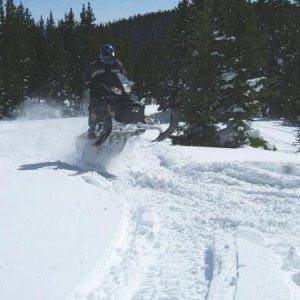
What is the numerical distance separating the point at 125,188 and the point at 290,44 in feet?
102

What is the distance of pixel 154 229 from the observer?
18.7 ft

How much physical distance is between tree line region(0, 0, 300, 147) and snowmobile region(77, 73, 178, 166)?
9.07m

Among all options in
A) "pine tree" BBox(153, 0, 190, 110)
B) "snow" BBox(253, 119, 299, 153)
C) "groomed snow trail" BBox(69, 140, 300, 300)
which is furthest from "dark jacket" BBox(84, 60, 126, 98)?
"pine tree" BBox(153, 0, 190, 110)

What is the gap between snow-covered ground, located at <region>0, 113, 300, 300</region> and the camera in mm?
4047

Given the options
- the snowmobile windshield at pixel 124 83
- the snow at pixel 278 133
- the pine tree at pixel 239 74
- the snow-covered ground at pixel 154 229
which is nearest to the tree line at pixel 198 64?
the pine tree at pixel 239 74

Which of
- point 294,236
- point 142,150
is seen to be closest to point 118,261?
point 294,236

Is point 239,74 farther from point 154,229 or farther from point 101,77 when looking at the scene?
point 154,229

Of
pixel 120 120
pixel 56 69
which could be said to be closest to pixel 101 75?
pixel 120 120

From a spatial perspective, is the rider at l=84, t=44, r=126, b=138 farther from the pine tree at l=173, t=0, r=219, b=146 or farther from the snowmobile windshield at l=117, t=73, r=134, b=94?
the pine tree at l=173, t=0, r=219, b=146

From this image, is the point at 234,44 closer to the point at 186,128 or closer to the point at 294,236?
the point at 186,128

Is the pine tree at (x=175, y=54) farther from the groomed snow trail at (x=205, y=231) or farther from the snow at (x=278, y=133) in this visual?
the groomed snow trail at (x=205, y=231)

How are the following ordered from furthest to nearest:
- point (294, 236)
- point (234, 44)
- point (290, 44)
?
1. point (290, 44)
2. point (234, 44)
3. point (294, 236)

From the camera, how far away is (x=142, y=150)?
11.1 m

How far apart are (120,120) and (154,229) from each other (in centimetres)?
438
